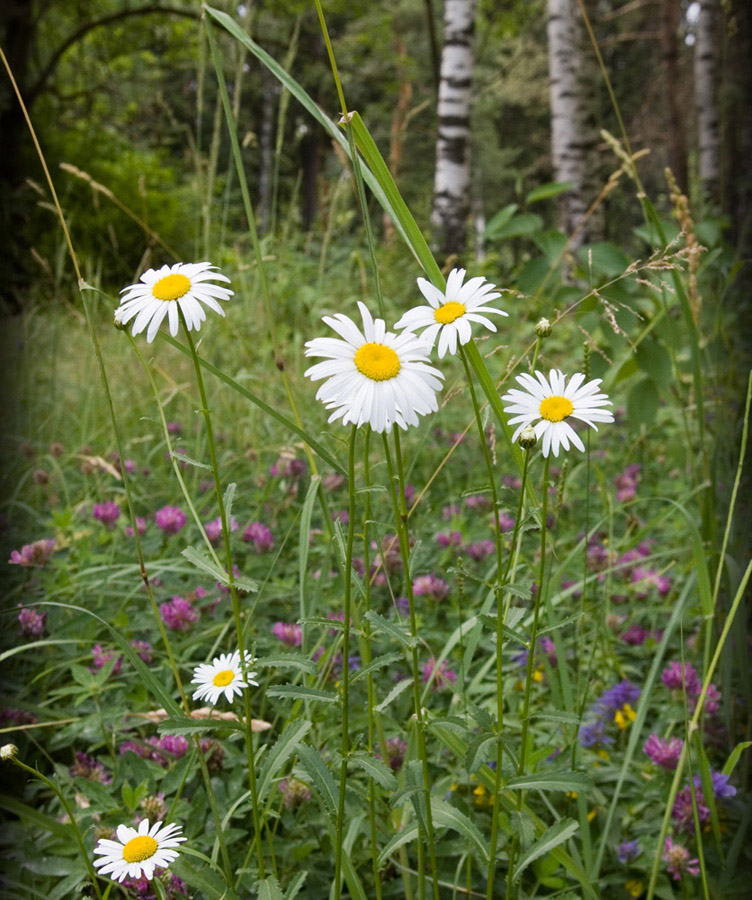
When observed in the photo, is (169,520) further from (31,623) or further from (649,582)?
(649,582)

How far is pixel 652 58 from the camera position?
1546 centimetres

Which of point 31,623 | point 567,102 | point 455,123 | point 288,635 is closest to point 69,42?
point 455,123

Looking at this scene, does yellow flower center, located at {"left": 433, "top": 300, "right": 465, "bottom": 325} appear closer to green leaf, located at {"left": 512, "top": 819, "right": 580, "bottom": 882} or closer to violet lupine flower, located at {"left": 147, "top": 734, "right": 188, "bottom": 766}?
green leaf, located at {"left": 512, "top": 819, "right": 580, "bottom": 882}

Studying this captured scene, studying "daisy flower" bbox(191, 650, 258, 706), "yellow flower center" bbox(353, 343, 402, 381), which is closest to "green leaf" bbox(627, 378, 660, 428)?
"daisy flower" bbox(191, 650, 258, 706)

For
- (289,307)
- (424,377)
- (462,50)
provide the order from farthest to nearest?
(462,50), (289,307), (424,377)

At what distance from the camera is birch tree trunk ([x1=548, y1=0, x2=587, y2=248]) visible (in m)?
6.84

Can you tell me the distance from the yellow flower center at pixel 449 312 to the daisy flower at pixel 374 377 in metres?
0.06

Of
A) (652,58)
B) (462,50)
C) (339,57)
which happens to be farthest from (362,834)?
(652,58)

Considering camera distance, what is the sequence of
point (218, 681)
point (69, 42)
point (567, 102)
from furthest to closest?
point (567, 102)
point (69, 42)
point (218, 681)

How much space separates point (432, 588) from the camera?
163 cm

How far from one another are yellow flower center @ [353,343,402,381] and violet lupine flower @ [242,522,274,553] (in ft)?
3.73

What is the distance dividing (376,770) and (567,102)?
24.2ft

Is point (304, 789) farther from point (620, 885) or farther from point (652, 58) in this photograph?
point (652, 58)

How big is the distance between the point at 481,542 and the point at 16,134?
19.1 feet
